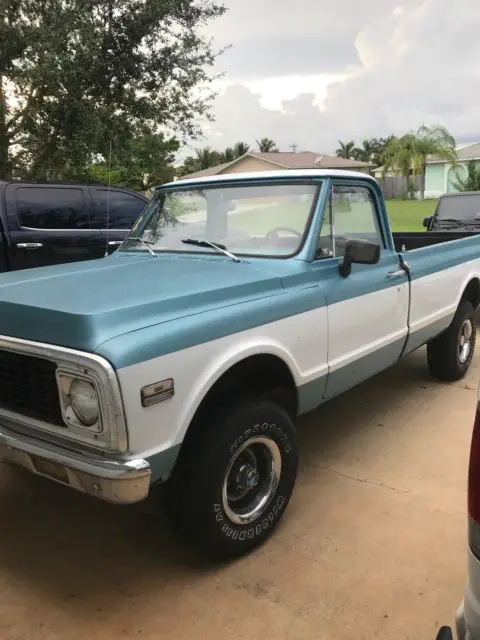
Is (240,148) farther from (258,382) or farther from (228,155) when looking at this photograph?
(258,382)

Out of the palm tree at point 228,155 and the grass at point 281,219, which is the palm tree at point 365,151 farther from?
the grass at point 281,219

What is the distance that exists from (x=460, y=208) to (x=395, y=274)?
20.5 ft

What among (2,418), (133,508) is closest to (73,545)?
(133,508)

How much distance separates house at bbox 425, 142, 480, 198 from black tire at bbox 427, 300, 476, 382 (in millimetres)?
44552

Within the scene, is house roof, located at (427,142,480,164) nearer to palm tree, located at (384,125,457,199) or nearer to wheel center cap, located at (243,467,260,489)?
palm tree, located at (384,125,457,199)

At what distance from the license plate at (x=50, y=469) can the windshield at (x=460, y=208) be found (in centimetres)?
849

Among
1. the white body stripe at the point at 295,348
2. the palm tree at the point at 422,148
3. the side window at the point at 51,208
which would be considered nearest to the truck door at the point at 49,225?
the side window at the point at 51,208

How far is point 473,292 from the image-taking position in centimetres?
577

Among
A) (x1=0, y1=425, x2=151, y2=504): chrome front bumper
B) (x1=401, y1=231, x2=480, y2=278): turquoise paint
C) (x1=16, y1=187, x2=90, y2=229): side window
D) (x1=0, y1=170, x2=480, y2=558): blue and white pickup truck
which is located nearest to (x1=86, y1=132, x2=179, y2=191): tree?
(x1=16, y1=187, x2=90, y2=229): side window

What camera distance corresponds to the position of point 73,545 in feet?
10.4

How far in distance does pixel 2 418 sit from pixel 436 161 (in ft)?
166

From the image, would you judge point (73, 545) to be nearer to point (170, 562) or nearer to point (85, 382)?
point (170, 562)

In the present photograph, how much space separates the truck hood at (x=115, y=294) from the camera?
2445 mm

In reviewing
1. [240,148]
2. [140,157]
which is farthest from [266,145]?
[140,157]
